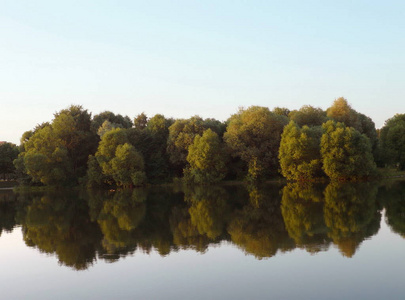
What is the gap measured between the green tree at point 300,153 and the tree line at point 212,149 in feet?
0.55

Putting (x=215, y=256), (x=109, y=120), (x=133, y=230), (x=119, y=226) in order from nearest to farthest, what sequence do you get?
(x=215, y=256)
(x=133, y=230)
(x=119, y=226)
(x=109, y=120)

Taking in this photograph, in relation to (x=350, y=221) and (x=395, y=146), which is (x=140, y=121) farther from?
(x=350, y=221)

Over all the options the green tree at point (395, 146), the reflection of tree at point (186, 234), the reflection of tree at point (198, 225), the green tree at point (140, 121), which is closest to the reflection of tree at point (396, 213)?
the reflection of tree at point (198, 225)

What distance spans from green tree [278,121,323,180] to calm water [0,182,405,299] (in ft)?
124

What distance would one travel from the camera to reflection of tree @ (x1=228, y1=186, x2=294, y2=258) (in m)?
18.9

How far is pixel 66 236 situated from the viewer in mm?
24812

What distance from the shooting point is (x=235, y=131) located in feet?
252

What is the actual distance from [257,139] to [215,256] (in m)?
60.1

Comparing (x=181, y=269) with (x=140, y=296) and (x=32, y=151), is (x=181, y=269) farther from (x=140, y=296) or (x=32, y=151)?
(x=32, y=151)

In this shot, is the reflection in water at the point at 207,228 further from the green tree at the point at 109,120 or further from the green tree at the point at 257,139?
the green tree at the point at 109,120

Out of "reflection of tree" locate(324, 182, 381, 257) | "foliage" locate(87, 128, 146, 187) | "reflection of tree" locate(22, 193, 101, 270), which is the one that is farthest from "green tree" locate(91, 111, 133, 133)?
"reflection of tree" locate(324, 182, 381, 257)

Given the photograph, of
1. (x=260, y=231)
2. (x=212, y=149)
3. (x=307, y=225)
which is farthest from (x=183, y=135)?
(x=260, y=231)

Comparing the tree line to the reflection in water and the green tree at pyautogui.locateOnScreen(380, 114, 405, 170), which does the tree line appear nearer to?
the green tree at pyautogui.locateOnScreen(380, 114, 405, 170)

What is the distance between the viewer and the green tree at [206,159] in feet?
247
